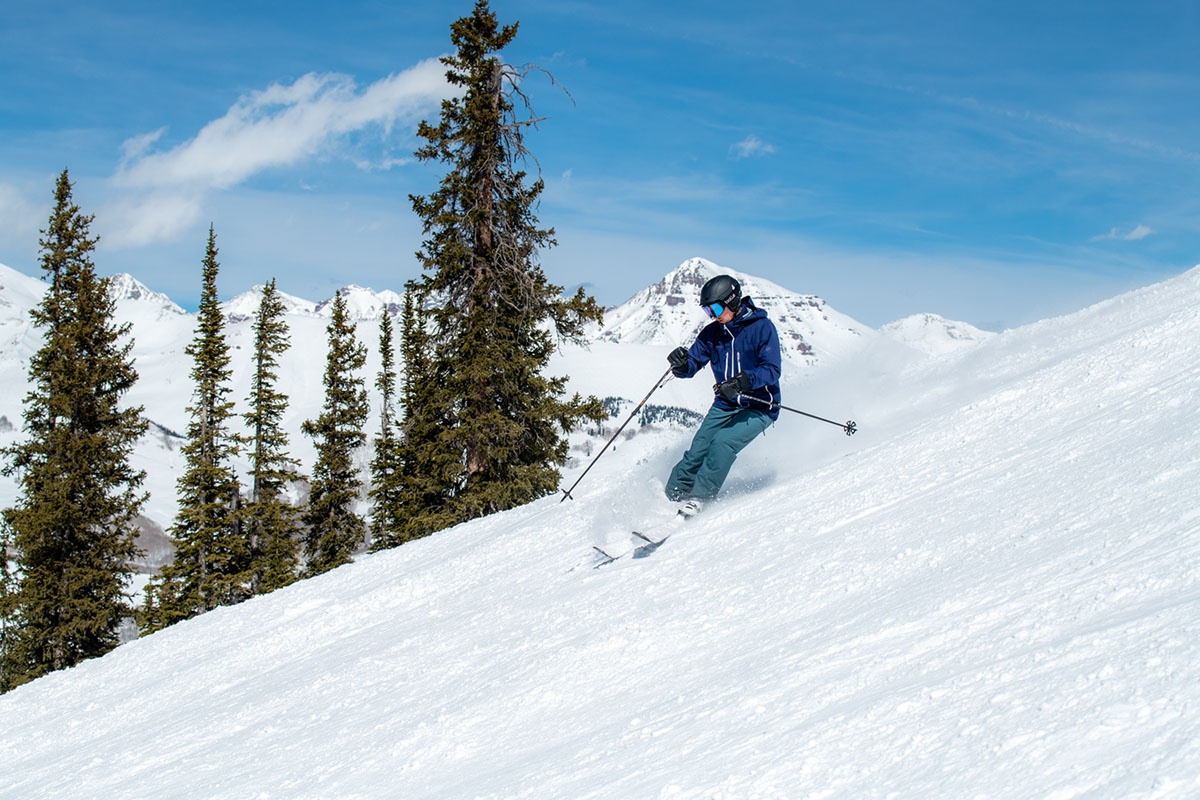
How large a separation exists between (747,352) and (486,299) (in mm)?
14831

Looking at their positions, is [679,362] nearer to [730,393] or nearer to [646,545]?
[730,393]

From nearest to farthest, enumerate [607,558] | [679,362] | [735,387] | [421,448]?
[735,387] < [607,558] < [679,362] < [421,448]

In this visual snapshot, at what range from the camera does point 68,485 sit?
1062 inches

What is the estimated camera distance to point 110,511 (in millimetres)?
28172

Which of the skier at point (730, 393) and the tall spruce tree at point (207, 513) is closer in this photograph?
the skier at point (730, 393)

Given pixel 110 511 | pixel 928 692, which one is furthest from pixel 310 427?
Result: pixel 928 692

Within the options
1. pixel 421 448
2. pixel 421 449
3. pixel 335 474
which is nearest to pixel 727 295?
pixel 421 449

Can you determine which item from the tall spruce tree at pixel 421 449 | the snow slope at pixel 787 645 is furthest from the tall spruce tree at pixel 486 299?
the snow slope at pixel 787 645

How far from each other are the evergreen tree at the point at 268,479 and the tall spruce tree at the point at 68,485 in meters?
5.67

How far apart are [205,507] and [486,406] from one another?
15689 mm

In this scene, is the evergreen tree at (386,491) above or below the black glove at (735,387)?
above

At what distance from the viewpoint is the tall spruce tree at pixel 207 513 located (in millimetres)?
31984

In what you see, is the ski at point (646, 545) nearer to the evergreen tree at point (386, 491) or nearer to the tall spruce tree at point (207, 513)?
the tall spruce tree at point (207, 513)

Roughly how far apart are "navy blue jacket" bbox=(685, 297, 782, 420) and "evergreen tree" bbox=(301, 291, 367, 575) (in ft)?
98.2
